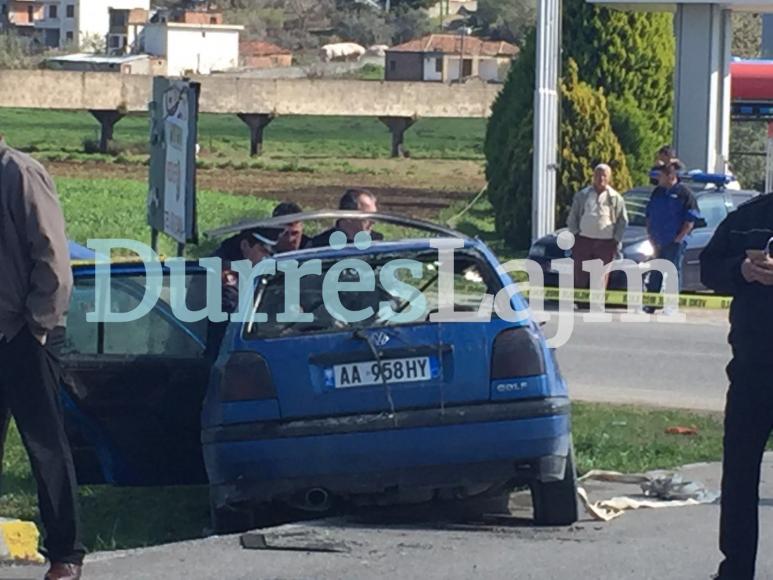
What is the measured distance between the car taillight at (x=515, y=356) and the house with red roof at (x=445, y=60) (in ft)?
324

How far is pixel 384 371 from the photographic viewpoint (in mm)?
7656

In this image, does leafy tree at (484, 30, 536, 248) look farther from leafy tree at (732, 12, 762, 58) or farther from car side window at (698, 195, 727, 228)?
leafy tree at (732, 12, 762, 58)

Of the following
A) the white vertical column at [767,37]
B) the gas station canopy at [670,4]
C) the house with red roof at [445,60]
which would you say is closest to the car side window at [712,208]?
the gas station canopy at [670,4]

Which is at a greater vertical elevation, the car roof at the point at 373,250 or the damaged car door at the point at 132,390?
the car roof at the point at 373,250

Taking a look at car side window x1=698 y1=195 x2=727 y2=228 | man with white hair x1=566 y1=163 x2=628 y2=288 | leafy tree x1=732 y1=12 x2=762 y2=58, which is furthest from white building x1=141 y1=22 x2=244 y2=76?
man with white hair x1=566 y1=163 x2=628 y2=288

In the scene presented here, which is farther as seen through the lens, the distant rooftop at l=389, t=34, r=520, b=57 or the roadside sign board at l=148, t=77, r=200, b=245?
the distant rooftop at l=389, t=34, r=520, b=57

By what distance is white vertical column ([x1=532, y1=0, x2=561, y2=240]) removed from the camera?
71.1ft

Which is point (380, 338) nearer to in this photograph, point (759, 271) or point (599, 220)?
point (759, 271)

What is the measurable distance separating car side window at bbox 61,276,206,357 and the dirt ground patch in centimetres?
2161

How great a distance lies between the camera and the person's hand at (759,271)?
584 centimetres

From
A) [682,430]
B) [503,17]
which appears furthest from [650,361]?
[503,17]

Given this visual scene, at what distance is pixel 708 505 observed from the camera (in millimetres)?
8773

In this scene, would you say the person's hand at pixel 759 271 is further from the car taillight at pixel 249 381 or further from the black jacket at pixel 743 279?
the car taillight at pixel 249 381

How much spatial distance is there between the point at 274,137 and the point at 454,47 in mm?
55419
